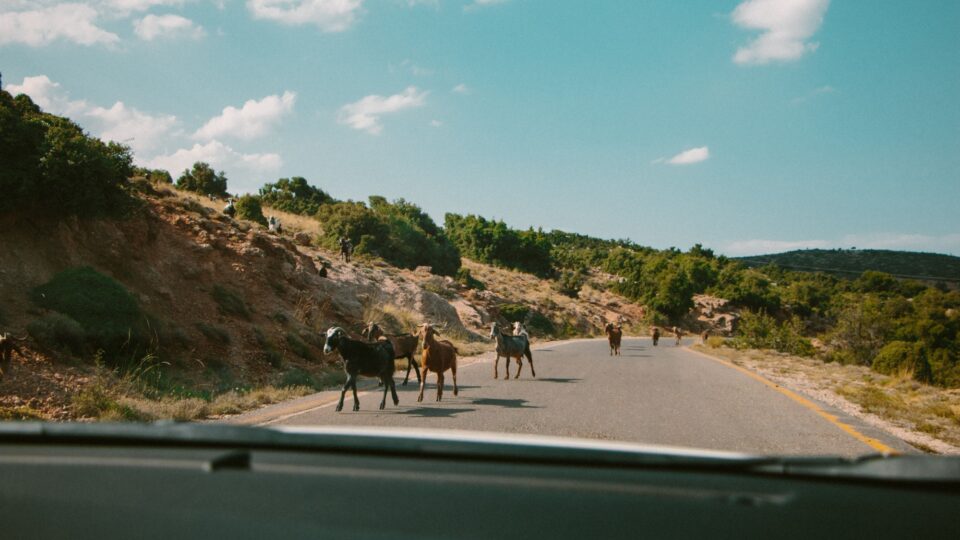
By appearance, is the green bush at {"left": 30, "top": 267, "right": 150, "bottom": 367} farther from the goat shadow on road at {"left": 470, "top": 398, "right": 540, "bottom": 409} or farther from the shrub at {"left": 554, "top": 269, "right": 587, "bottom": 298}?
the shrub at {"left": 554, "top": 269, "right": 587, "bottom": 298}

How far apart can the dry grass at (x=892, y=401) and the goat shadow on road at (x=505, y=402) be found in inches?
214

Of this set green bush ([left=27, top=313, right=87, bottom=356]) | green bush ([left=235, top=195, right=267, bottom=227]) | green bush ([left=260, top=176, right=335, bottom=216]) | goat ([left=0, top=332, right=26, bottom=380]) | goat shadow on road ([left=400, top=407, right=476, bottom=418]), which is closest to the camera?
goat shadow on road ([left=400, top=407, right=476, bottom=418])

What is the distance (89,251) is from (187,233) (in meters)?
4.81

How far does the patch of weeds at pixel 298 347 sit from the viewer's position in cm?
1900

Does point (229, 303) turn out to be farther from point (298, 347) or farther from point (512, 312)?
point (512, 312)

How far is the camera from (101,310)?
1430cm

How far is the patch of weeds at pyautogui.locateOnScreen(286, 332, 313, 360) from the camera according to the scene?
19.0m

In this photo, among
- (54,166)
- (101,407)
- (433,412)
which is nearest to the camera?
(101,407)

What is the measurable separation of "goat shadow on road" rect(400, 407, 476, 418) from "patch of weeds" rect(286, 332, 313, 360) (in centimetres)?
931

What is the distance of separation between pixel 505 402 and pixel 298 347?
9721 millimetres

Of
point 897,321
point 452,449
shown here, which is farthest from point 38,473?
point 897,321

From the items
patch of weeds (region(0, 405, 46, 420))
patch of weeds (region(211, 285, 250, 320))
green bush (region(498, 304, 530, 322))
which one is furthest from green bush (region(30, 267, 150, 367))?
green bush (region(498, 304, 530, 322))

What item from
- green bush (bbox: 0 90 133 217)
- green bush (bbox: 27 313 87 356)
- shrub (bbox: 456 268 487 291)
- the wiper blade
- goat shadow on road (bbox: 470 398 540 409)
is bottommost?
goat shadow on road (bbox: 470 398 540 409)

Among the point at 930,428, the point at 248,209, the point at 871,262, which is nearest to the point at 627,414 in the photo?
the point at 930,428
